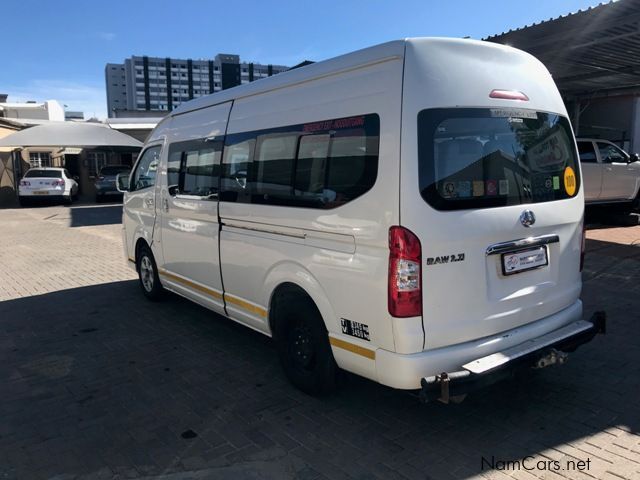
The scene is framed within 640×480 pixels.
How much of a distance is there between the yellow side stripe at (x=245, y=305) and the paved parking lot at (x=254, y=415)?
1.75 ft

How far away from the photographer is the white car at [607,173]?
1177 centimetres

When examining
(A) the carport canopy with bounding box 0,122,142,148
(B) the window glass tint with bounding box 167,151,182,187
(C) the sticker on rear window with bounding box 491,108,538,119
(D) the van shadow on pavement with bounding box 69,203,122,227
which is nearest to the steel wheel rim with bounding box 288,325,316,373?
(C) the sticker on rear window with bounding box 491,108,538,119

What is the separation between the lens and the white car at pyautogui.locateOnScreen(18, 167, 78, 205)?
21.6m

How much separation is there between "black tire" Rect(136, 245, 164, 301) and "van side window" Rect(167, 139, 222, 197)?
49.2 inches

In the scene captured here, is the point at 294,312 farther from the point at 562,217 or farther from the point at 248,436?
the point at 562,217

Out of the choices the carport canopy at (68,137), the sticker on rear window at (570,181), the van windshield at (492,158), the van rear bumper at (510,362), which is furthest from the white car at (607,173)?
the carport canopy at (68,137)

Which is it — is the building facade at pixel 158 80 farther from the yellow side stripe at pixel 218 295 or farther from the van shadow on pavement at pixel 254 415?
the van shadow on pavement at pixel 254 415

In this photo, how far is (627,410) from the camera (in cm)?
361

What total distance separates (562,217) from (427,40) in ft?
5.18

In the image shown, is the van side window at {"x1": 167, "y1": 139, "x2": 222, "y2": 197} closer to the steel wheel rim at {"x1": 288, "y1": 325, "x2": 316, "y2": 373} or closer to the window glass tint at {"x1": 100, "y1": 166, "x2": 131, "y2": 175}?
the steel wheel rim at {"x1": 288, "y1": 325, "x2": 316, "y2": 373}

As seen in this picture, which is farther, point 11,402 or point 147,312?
point 147,312

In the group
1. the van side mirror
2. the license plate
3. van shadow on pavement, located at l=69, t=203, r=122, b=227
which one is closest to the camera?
the license plate

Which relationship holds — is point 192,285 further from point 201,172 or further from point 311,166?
point 311,166

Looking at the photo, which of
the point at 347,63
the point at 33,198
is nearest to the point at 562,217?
the point at 347,63
